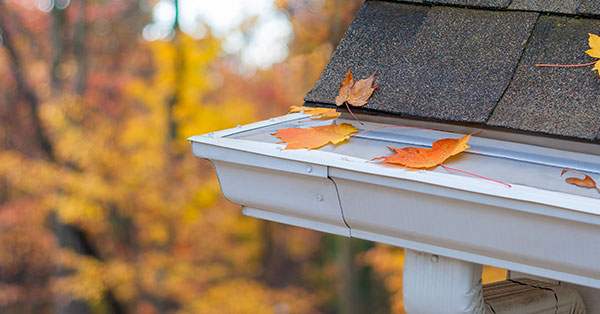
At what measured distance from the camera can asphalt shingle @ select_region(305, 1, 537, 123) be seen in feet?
4.09

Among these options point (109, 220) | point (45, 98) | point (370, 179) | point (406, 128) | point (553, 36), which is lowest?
point (109, 220)

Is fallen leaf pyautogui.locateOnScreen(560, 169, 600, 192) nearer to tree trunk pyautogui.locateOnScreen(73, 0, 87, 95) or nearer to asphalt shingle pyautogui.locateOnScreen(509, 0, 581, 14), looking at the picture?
asphalt shingle pyautogui.locateOnScreen(509, 0, 581, 14)

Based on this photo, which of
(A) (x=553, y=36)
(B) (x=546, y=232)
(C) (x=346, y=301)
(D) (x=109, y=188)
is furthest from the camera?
(C) (x=346, y=301)

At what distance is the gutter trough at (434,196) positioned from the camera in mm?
959

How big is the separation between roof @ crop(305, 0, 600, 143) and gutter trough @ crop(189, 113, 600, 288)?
0.24ft

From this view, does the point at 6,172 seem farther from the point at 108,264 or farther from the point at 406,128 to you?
the point at 406,128

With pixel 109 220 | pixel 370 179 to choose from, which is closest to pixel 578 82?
pixel 370 179

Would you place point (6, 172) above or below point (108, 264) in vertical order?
above

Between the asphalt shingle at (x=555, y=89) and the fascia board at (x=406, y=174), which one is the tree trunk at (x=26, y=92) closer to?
the fascia board at (x=406, y=174)

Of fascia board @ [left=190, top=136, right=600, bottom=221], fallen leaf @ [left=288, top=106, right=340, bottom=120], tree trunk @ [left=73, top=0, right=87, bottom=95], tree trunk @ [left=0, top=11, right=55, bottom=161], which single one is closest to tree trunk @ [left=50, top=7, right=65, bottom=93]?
tree trunk @ [left=73, top=0, right=87, bottom=95]

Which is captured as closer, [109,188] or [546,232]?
[546,232]

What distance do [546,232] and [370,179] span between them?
0.34m

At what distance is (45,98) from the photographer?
9914mm

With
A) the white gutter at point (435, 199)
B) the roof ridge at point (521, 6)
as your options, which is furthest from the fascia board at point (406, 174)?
the roof ridge at point (521, 6)
